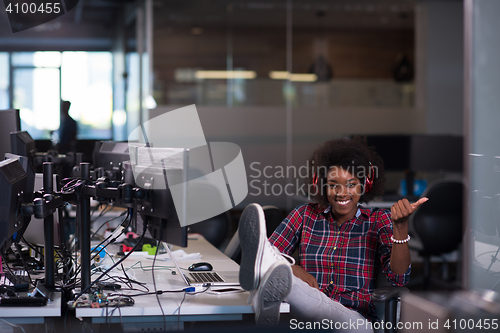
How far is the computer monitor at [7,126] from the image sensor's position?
2820 millimetres

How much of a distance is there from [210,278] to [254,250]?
1.73ft

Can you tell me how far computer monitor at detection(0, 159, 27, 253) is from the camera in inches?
60.6

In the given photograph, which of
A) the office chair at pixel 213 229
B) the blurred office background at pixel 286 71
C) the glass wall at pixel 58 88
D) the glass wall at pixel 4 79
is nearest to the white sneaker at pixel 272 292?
the office chair at pixel 213 229

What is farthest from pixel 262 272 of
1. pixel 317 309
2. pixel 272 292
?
pixel 317 309

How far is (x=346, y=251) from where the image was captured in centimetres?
210

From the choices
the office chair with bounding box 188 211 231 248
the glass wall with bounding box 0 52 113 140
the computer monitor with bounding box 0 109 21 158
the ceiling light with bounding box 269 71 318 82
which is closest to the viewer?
the computer monitor with bounding box 0 109 21 158

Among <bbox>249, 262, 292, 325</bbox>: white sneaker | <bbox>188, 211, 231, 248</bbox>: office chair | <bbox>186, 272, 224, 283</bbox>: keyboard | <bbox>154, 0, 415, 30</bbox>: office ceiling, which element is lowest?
<bbox>188, 211, 231, 248</bbox>: office chair

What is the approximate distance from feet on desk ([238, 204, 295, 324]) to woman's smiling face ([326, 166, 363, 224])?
0.55 meters

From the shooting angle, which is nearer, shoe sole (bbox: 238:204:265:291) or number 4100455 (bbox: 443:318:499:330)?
number 4100455 (bbox: 443:318:499:330)

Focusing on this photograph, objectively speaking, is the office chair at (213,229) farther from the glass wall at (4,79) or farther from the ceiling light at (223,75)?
the glass wall at (4,79)

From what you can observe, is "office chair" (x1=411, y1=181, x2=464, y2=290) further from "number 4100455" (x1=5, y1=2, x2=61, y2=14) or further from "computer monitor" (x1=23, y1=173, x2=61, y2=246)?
"number 4100455" (x1=5, y1=2, x2=61, y2=14)

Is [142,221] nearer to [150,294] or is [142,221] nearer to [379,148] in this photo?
[150,294]

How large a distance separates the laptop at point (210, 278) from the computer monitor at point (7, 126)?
4.37 ft

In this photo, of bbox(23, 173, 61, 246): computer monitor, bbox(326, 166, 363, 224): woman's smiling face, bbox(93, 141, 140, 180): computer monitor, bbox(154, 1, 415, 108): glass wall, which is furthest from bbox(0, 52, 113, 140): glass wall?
bbox(326, 166, 363, 224): woman's smiling face
